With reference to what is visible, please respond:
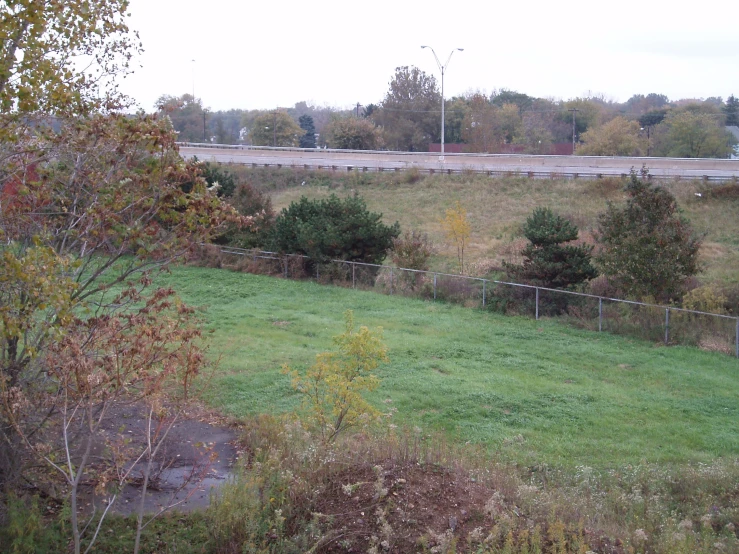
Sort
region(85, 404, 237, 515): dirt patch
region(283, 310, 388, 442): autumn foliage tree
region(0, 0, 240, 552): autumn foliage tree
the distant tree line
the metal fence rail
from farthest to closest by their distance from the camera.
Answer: the distant tree line, the metal fence rail, region(283, 310, 388, 442): autumn foliage tree, region(85, 404, 237, 515): dirt patch, region(0, 0, 240, 552): autumn foliage tree

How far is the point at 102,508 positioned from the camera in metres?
7.63

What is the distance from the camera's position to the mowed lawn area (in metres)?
11.9

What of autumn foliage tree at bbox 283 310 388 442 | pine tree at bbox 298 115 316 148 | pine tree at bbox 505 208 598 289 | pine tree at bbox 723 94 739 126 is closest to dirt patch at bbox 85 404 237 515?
autumn foliage tree at bbox 283 310 388 442

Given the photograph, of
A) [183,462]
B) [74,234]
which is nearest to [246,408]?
[183,462]

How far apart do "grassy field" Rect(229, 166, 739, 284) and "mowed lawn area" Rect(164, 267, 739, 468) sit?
9.94 meters

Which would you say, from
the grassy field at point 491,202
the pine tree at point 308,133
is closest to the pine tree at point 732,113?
the pine tree at point 308,133

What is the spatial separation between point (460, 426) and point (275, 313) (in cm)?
1051

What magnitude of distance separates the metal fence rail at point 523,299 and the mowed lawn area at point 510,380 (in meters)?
0.71

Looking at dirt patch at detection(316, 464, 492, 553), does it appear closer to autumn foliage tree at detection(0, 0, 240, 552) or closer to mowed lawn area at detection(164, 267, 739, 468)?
autumn foliage tree at detection(0, 0, 240, 552)

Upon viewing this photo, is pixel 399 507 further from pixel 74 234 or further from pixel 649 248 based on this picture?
pixel 649 248

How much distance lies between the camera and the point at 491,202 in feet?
141

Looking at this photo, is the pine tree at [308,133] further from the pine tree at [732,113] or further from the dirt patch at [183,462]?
the dirt patch at [183,462]

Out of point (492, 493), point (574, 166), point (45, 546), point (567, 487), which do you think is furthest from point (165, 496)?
point (574, 166)

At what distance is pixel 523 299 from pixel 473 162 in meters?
33.1
